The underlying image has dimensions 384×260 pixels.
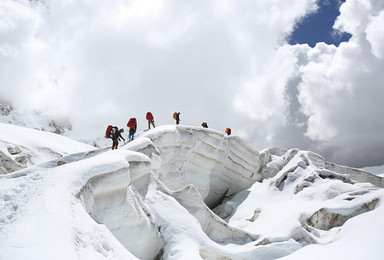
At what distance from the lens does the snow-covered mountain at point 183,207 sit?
560cm

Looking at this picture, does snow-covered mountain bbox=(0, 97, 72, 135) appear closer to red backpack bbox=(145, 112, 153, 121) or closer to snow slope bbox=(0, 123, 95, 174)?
snow slope bbox=(0, 123, 95, 174)

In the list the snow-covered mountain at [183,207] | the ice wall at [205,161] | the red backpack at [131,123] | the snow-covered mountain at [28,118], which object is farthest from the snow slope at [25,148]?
the snow-covered mountain at [28,118]

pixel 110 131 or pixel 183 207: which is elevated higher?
pixel 110 131

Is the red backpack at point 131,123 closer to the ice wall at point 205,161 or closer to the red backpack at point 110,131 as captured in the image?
the ice wall at point 205,161

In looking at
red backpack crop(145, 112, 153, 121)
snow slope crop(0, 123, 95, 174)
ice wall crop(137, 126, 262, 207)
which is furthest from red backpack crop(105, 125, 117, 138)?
snow slope crop(0, 123, 95, 174)

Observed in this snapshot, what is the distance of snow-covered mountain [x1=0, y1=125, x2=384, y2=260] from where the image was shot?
560 cm

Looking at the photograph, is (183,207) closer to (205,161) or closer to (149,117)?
(205,161)

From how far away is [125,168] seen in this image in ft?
27.8

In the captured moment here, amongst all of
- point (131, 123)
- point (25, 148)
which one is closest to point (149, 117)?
point (131, 123)

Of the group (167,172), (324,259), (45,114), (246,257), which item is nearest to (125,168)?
(246,257)

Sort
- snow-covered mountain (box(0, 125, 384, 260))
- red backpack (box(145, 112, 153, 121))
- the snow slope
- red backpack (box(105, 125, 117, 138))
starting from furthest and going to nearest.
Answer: the snow slope
red backpack (box(145, 112, 153, 121))
red backpack (box(105, 125, 117, 138))
snow-covered mountain (box(0, 125, 384, 260))

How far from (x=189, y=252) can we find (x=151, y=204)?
212cm

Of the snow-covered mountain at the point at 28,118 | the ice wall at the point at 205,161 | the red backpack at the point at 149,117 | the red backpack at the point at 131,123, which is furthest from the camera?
the snow-covered mountain at the point at 28,118

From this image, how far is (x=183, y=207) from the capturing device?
1079cm
